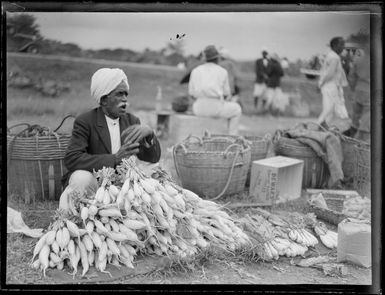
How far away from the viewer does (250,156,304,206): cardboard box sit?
214 inches

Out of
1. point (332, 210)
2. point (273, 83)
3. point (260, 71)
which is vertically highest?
point (260, 71)

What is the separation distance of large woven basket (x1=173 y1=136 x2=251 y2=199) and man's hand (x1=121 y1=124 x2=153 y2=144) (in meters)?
1.18

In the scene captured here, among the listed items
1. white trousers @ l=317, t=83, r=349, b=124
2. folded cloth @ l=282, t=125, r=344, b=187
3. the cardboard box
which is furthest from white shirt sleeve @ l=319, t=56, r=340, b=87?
the cardboard box

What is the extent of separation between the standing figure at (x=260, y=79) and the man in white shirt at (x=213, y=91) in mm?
2939

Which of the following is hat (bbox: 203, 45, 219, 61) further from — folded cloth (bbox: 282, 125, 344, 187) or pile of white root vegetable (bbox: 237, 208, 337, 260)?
pile of white root vegetable (bbox: 237, 208, 337, 260)

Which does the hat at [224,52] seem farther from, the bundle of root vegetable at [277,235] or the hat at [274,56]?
the bundle of root vegetable at [277,235]

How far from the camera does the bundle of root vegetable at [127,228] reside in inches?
144

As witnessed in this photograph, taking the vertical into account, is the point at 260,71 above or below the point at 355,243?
above

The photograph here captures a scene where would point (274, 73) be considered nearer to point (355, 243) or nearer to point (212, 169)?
point (212, 169)

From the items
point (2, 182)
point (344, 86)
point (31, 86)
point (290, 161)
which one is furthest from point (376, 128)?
point (31, 86)

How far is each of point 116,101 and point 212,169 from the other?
1.51 m

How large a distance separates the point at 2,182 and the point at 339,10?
2.50 meters

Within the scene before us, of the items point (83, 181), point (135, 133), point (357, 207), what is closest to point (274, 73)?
point (357, 207)

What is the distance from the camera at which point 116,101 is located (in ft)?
13.7
